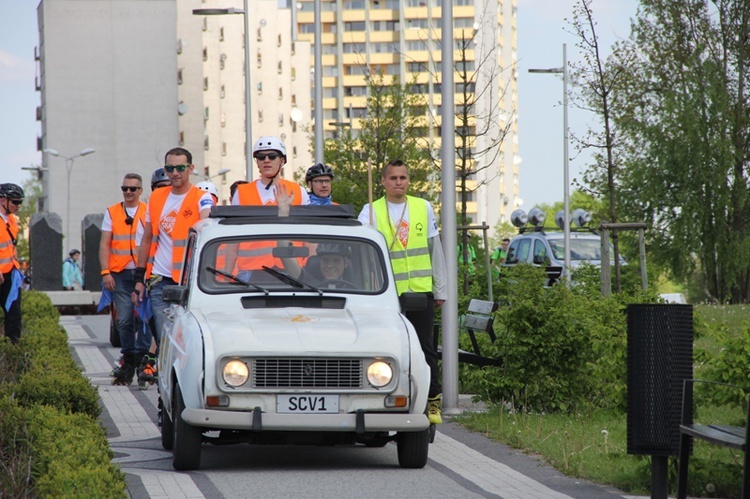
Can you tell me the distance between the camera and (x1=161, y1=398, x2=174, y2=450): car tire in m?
10.7

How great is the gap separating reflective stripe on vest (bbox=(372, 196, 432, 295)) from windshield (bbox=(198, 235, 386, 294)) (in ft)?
2.33

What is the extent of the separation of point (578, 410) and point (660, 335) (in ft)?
16.5

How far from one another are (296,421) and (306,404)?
0.14 m

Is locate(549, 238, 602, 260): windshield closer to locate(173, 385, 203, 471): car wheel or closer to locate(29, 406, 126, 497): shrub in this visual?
locate(173, 385, 203, 471): car wheel

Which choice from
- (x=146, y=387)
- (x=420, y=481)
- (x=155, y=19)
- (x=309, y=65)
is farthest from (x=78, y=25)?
(x=420, y=481)

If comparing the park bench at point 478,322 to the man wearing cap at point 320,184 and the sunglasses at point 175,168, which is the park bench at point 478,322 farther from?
the sunglasses at point 175,168

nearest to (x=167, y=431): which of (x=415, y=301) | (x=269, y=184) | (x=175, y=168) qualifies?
(x=415, y=301)

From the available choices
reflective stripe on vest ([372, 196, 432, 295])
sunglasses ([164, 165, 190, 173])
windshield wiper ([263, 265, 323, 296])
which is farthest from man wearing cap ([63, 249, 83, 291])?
windshield wiper ([263, 265, 323, 296])

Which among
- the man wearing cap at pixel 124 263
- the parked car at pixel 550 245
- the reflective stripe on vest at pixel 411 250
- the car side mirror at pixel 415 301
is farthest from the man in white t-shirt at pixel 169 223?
the parked car at pixel 550 245

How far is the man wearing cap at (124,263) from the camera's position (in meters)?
15.7

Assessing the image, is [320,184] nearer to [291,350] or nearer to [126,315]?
[126,315]

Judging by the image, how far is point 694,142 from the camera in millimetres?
36969

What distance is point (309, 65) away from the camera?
472ft

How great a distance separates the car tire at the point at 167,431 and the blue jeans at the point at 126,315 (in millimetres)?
4747
